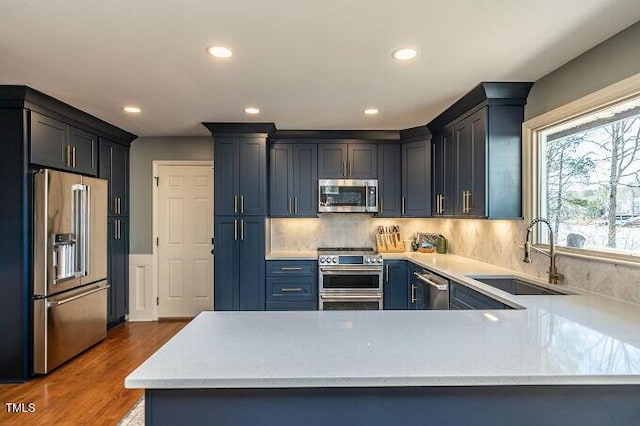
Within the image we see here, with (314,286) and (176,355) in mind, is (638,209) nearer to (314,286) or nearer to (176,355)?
(176,355)

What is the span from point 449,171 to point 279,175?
194cm

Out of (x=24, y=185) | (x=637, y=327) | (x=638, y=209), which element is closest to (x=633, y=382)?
(x=637, y=327)

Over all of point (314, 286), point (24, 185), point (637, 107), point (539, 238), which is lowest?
point (314, 286)

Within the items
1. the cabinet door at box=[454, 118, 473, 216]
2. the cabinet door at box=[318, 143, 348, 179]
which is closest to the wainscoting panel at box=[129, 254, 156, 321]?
the cabinet door at box=[318, 143, 348, 179]

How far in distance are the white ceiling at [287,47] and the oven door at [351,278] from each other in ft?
5.80

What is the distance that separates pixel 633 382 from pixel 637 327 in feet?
2.07

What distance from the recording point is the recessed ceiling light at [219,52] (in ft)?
6.89

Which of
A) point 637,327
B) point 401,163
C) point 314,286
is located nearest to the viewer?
point 637,327

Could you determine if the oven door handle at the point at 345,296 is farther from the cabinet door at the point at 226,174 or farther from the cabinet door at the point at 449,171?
the cabinet door at the point at 226,174

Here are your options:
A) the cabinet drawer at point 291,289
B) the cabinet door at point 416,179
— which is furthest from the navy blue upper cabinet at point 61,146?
the cabinet door at point 416,179

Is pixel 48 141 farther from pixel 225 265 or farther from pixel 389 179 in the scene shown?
pixel 389 179

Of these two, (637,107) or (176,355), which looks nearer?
(176,355)

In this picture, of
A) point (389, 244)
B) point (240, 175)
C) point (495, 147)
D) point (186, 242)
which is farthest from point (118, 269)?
point (495, 147)

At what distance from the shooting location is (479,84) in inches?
105
